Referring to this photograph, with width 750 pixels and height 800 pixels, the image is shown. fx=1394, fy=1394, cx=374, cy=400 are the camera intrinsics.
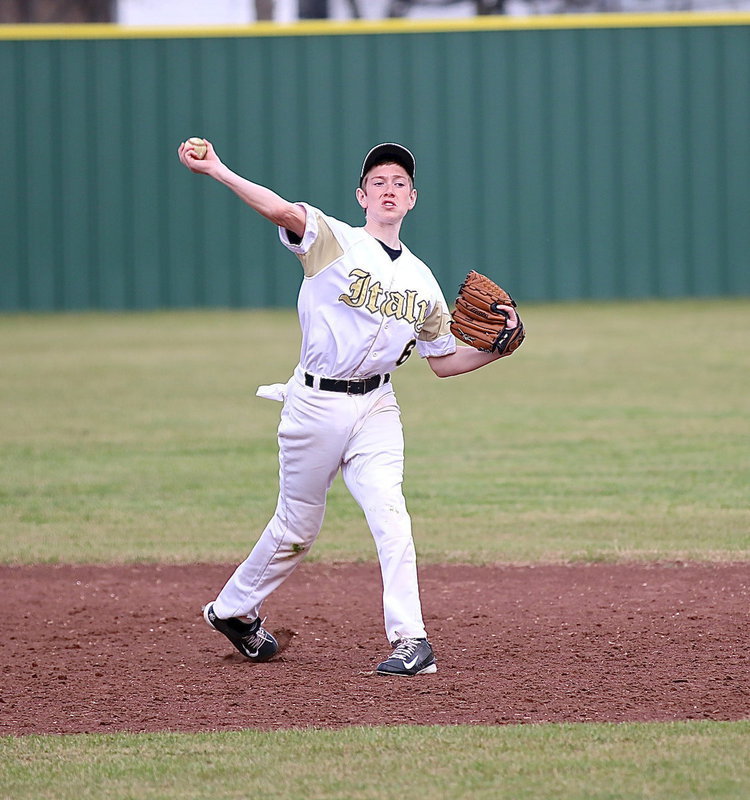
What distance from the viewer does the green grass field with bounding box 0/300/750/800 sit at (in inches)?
142

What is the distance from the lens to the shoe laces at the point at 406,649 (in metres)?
4.56

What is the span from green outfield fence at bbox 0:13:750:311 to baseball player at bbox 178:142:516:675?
50.2 feet

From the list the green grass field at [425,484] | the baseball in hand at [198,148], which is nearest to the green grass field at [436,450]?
the green grass field at [425,484]

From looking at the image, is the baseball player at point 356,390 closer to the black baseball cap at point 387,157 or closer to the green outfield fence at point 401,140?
the black baseball cap at point 387,157

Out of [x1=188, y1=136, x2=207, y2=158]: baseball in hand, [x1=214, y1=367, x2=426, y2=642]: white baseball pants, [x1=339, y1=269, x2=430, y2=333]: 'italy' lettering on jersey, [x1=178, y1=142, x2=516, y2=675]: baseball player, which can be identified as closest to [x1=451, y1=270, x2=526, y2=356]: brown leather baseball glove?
[x1=178, y1=142, x2=516, y2=675]: baseball player

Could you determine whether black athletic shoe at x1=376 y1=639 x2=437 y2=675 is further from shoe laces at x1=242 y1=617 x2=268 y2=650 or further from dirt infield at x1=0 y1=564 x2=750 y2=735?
shoe laces at x1=242 y1=617 x2=268 y2=650

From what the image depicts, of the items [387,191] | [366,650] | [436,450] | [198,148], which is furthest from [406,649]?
[436,450]

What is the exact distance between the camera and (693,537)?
7.17 metres

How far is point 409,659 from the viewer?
4559 mm

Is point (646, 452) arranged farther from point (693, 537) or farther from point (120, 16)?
point (120, 16)

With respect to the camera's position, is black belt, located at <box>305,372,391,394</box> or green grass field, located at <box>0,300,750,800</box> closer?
green grass field, located at <box>0,300,750,800</box>

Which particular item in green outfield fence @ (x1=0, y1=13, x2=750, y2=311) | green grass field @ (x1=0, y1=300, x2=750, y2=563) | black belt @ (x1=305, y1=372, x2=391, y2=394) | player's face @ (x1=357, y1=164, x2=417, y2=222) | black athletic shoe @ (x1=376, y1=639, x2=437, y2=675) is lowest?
black athletic shoe @ (x1=376, y1=639, x2=437, y2=675)

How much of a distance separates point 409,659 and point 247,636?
0.63 meters

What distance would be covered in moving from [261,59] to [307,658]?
15919 millimetres
